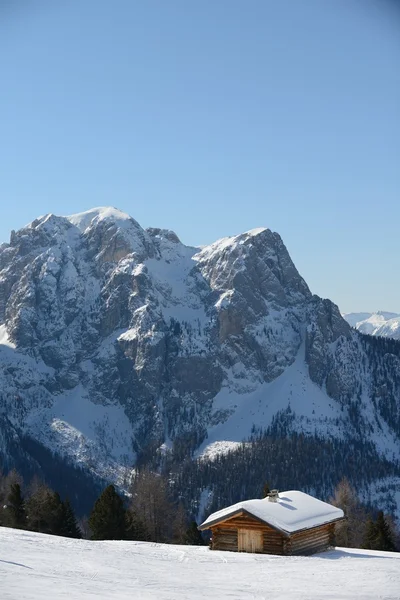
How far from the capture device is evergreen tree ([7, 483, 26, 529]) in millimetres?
76688

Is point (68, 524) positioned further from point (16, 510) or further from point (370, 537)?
point (370, 537)

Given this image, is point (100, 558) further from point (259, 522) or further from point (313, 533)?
point (313, 533)

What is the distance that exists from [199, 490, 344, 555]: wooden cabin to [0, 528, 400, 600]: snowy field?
2.61 m

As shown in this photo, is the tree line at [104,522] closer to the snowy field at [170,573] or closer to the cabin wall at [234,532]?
the cabin wall at [234,532]

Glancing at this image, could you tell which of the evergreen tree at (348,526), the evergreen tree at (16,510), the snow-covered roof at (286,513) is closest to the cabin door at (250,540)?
the snow-covered roof at (286,513)

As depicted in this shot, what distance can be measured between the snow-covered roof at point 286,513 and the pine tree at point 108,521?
1500 cm

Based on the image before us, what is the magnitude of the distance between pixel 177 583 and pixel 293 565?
1014 centimetres

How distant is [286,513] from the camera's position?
180 ft

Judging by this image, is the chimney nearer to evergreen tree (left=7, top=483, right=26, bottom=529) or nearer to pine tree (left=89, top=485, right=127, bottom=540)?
pine tree (left=89, top=485, right=127, bottom=540)

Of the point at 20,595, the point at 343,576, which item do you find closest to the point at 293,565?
the point at 343,576

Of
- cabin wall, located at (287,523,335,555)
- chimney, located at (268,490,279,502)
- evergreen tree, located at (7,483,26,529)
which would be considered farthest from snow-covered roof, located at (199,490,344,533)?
evergreen tree, located at (7,483,26,529)

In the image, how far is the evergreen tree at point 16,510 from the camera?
76.7 meters

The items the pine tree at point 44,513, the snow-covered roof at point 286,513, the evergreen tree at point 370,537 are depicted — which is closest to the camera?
the snow-covered roof at point 286,513

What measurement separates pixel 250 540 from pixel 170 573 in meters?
14.6
